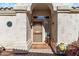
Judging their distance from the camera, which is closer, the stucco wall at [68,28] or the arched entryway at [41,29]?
the stucco wall at [68,28]

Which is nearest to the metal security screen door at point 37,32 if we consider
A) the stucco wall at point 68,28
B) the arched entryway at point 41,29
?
the arched entryway at point 41,29

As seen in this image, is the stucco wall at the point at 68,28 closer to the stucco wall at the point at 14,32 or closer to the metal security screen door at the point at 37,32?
the stucco wall at the point at 14,32

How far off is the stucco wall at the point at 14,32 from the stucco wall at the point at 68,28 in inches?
62.4

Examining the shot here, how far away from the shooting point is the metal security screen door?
1214 centimetres

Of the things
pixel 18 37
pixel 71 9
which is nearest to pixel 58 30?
pixel 71 9

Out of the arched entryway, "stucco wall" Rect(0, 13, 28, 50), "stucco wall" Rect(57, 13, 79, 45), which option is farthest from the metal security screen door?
"stucco wall" Rect(57, 13, 79, 45)

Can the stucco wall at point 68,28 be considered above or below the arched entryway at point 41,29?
above

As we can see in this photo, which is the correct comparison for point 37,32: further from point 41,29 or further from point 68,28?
point 68,28

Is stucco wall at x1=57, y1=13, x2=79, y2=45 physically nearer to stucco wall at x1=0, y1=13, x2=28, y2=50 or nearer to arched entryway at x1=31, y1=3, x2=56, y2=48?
stucco wall at x1=0, y1=13, x2=28, y2=50

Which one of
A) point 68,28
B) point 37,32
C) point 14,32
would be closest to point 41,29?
point 37,32

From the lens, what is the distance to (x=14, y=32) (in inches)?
305

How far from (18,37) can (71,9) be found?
2.62 meters

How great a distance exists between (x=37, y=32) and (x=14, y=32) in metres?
4.57

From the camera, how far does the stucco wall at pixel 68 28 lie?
7158 mm
